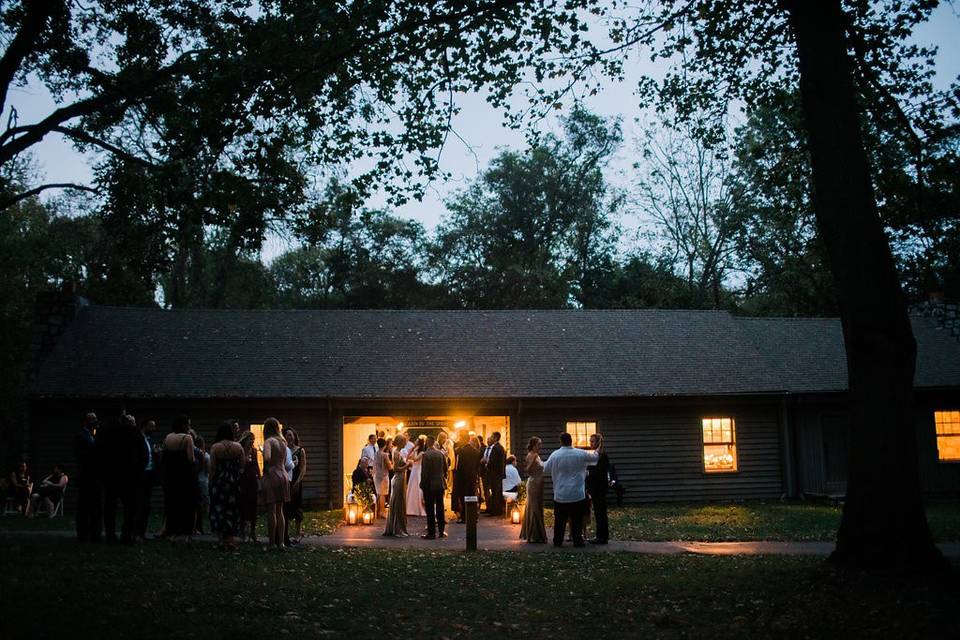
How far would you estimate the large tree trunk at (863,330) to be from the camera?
347 inches

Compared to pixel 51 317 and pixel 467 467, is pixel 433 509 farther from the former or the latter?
pixel 51 317

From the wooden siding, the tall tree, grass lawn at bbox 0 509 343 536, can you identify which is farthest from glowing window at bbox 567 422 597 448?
the tall tree

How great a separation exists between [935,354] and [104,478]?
2340 cm

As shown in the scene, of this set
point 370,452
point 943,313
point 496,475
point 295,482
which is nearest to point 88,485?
point 295,482

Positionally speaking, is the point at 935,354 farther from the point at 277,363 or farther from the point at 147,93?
the point at 147,93

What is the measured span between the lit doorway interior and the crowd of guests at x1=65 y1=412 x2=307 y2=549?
30.8 feet

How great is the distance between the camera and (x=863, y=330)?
9070 mm

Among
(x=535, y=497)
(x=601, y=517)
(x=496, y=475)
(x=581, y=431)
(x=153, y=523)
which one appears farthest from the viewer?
(x=581, y=431)

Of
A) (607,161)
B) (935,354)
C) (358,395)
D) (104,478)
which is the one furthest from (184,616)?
(607,161)

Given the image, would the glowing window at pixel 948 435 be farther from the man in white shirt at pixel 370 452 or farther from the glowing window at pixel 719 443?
the man in white shirt at pixel 370 452

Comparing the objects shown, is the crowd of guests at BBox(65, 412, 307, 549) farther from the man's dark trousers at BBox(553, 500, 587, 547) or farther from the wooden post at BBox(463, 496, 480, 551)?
the man's dark trousers at BBox(553, 500, 587, 547)

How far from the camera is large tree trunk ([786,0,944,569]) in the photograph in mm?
8805

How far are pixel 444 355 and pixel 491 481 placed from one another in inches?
236

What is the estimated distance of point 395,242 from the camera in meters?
48.3
